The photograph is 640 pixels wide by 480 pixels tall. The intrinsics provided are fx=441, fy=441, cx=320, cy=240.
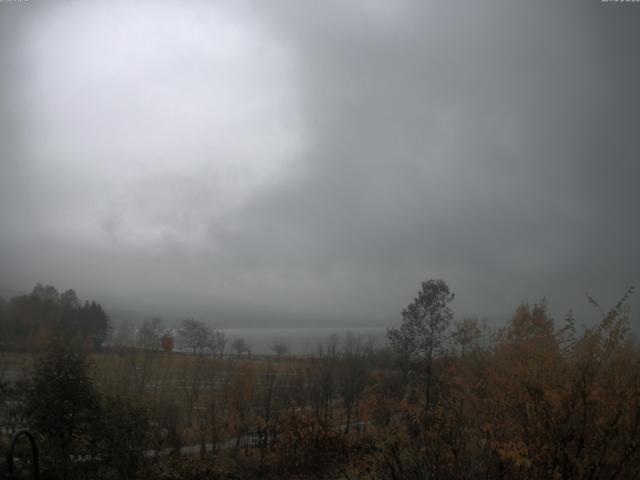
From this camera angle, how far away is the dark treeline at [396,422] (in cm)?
828

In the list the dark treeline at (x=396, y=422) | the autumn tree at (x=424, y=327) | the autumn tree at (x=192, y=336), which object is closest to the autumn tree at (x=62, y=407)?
the dark treeline at (x=396, y=422)

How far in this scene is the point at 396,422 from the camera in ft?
40.3

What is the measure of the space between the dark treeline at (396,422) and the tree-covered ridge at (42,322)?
2.33 m

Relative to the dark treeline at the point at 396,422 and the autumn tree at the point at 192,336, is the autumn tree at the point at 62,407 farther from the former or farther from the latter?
the autumn tree at the point at 192,336

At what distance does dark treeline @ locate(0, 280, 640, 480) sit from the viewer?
8281 millimetres

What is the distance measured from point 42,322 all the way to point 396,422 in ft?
79.2

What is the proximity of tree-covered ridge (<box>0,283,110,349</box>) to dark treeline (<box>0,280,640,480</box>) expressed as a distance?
7.63 feet

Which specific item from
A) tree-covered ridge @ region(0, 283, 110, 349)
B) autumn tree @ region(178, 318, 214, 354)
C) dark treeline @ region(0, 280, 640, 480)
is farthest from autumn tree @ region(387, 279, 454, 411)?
autumn tree @ region(178, 318, 214, 354)

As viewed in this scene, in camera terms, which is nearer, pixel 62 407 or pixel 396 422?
pixel 62 407

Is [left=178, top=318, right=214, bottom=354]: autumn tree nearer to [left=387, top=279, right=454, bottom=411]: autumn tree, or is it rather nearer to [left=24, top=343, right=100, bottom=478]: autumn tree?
[left=387, top=279, right=454, bottom=411]: autumn tree

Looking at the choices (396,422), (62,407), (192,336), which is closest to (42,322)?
(62,407)

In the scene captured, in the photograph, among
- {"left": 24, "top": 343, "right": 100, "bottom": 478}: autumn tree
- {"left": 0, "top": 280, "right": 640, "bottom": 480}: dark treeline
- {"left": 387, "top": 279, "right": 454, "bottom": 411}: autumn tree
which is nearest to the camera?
{"left": 0, "top": 280, "right": 640, "bottom": 480}: dark treeline

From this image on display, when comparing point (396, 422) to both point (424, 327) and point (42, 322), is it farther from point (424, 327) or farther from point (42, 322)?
point (42, 322)

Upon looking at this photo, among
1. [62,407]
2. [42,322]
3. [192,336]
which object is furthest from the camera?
[192,336]
